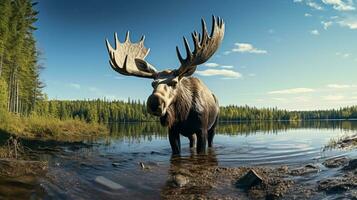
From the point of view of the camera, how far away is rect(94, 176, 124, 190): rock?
19.0 ft

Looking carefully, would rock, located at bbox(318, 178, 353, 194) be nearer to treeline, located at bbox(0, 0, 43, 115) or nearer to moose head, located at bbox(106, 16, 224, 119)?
moose head, located at bbox(106, 16, 224, 119)

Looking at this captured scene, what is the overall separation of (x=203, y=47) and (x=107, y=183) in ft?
15.6

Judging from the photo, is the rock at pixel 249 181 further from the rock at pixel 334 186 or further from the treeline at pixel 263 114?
the treeline at pixel 263 114

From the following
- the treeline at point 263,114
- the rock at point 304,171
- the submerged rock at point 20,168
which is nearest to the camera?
the rock at point 304,171

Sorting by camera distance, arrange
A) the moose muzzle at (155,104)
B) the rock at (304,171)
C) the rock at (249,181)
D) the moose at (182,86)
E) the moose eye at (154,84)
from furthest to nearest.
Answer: the moose at (182,86), the moose eye at (154,84), the moose muzzle at (155,104), the rock at (304,171), the rock at (249,181)

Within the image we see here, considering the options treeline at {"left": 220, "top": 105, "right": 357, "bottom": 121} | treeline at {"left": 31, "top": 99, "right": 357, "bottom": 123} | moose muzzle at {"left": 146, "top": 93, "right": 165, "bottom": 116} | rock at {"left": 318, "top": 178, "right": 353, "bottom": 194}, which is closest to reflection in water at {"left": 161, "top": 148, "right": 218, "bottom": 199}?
moose muzzle at {"left": 146, "top": 93, "right": 165, "bottom": 116}

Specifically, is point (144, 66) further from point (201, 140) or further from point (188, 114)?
point (201, 140)

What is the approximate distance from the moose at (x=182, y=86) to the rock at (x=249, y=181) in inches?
109

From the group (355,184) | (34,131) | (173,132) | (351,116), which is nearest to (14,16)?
(34,131)

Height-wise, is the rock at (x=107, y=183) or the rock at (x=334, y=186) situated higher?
the rock at (x=334, y=186)

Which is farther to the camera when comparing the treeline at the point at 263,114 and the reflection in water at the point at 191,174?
the treeline at the point at 263,114

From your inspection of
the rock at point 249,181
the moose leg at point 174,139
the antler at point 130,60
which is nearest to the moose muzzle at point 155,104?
the antler at point 130,60

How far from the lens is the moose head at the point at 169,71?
766 centimetres

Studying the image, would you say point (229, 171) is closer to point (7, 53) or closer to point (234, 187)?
point (234, 187)
